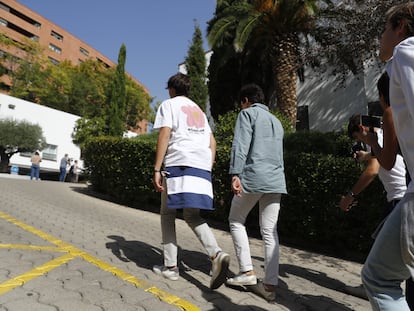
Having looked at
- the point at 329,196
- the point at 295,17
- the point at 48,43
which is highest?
the point at 48,43

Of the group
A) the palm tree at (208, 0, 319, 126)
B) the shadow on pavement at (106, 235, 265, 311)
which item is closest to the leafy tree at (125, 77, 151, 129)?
the palm tree at (208, 0, 319, 126)

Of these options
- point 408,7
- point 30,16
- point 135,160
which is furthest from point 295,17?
point 30,16

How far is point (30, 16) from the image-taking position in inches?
2114

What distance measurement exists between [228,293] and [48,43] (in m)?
64.2

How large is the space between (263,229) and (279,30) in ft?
39.0

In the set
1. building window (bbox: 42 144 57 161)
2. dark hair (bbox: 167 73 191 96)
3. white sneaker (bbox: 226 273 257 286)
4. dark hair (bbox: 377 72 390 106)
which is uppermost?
building window (bbox: 42 144 57 161)

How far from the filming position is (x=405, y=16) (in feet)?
5.04

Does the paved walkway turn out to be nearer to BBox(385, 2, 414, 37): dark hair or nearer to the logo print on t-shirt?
the logo print on t-shirt

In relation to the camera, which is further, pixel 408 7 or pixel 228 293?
pixel 228 293

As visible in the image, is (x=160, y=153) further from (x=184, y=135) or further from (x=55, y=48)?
(x=55, y=48)

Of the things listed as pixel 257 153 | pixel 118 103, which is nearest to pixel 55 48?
pixel 118 103

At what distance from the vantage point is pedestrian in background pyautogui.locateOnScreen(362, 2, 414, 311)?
1.30 metres

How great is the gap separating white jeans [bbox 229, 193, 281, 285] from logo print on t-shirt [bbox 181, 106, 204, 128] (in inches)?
32.6

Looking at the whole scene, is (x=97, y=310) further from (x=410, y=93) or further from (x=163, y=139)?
(x=410, y=93)
